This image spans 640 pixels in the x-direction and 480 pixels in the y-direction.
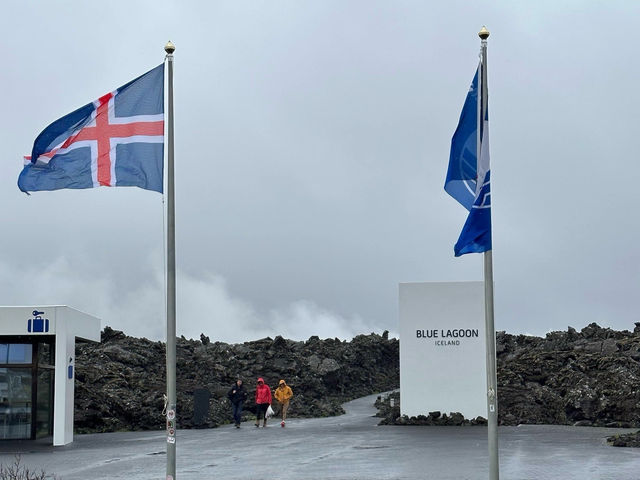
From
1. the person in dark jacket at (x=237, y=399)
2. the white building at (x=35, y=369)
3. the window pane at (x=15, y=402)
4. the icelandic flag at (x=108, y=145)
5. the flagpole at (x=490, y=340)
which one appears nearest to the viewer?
the flagpole at (x=490, y=340)

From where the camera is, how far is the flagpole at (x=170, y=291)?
14.4 m

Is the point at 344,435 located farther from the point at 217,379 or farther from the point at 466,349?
the point at 217,379

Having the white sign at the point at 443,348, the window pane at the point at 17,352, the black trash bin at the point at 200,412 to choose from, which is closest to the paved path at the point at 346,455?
the white sign at the point at 443,348

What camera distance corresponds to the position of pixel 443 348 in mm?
31453

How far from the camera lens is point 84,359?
46.6 metres

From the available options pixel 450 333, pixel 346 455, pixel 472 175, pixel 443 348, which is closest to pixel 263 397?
pixel 443 348

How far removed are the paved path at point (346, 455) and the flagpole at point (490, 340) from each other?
16.9ft

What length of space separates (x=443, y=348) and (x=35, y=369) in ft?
39.3

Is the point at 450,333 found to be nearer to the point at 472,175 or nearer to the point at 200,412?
the point at 200,412

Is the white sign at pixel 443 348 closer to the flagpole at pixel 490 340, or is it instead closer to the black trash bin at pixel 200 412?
the black trash bin at pixel 200 412

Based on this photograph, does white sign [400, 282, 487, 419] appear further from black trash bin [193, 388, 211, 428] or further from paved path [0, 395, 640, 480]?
black trash bin [193, 388, 211, 428]

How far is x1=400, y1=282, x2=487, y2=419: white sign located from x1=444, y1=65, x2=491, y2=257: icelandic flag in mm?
17111

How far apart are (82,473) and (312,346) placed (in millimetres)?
39089

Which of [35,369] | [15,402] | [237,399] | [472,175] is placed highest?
[472,175]
